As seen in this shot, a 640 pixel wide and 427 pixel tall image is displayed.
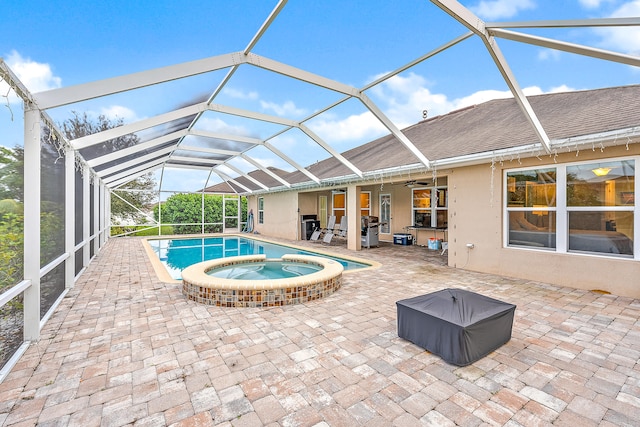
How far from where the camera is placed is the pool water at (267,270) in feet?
23.4

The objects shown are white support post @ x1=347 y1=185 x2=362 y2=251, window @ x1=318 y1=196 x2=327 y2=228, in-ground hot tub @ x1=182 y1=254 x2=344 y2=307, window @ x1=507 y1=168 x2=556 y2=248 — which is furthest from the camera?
window @ x1=318 y1=196 x2=327 y2=228

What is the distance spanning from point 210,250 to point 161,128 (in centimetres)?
647

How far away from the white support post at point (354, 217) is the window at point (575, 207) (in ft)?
16.7

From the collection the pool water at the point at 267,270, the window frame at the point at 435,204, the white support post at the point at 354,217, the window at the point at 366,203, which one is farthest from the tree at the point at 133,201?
the window frame at the point at 435,204

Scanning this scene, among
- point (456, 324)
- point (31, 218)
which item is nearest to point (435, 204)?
point (456, 324)

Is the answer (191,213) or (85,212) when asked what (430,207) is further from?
(191,213)

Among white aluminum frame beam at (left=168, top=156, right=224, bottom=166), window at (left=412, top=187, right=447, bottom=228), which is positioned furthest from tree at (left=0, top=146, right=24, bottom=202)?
window at (left=412, top=187, right=447, bottom=228)

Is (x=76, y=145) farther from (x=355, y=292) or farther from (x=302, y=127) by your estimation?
(x=355, y=292)

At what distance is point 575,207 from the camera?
5.71 m

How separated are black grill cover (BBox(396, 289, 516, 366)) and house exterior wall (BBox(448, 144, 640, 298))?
3631 mm

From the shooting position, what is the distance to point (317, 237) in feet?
47.9

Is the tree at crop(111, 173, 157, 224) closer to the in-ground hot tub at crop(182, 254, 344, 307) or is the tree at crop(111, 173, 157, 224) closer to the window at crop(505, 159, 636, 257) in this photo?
the in-ground hot tub at crop(182, 254, 344, 307)

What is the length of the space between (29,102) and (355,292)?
5166 mm

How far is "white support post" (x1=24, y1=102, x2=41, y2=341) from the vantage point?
3.18 metres
